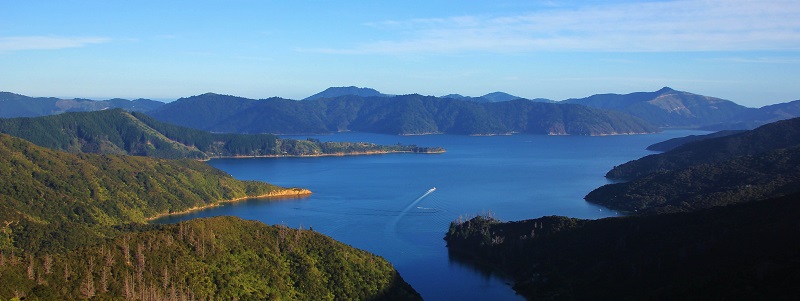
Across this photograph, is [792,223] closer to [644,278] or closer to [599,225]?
[644,278]

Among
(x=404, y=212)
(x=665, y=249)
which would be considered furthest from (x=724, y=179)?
(x=665, y=249)

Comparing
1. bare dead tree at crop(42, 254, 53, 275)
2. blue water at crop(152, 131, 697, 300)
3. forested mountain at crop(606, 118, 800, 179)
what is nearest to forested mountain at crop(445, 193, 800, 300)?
blue water at crop(152, 131, 697, 300)

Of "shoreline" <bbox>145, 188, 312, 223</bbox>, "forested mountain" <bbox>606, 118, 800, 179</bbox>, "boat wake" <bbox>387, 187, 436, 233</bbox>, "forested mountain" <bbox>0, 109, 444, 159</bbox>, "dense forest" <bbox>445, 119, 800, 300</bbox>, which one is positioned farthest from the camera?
"forested mountain" <bbox>0, 109, 444, 159</bbox>

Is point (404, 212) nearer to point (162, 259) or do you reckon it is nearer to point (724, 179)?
point (724, 179)

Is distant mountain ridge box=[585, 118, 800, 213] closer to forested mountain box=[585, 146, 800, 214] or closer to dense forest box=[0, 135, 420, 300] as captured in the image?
forested mountain box=[585, 146, 800, 214]

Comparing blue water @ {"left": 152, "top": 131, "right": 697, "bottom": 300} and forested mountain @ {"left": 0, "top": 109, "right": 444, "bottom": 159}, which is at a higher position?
forested mountain @ {"left": 0, "top": 109, "right": 444, "bottom": 159}

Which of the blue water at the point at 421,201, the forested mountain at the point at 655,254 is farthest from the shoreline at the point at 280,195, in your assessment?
the forested mountain at the point at 655,254

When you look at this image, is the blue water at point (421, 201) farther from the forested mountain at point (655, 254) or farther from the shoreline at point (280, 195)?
the forested mountain at point (655, 254)
